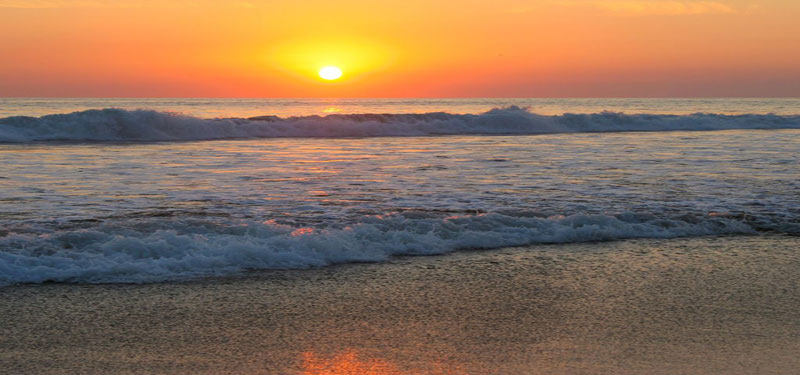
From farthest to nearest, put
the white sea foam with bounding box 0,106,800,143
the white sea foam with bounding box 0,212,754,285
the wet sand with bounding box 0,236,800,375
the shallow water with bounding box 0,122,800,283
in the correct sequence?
1. the white sea foam with bounding box 0,106,800,143
2. the shallow water with bounding box 0,122,800,283
3. the white sea foam with bounding box 0,212,754,285
4. the wet sand with bounding box 0,236,800,375

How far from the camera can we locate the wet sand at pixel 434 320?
12.0 ft

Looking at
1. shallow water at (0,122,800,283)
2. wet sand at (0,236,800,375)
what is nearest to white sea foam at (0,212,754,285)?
shallow water at (0,122,800,283)

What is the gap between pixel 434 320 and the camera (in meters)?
4.41

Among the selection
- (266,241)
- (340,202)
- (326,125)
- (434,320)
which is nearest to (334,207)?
(340,202)

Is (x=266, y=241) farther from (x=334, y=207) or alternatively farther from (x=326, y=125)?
(x=326, y=125)

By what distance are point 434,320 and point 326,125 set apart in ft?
88.3

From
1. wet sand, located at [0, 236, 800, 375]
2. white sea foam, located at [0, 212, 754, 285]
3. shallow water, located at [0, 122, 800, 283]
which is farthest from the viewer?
shallow water, located at [0, 122, 800, 283]

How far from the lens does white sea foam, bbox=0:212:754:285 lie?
5.63 m

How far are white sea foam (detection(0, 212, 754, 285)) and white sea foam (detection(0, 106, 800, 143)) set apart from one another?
1919 cm

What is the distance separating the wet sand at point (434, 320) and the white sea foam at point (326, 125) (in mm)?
21003

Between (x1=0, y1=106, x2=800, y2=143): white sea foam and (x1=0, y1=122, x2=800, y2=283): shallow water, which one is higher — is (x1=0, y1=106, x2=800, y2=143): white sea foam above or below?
above

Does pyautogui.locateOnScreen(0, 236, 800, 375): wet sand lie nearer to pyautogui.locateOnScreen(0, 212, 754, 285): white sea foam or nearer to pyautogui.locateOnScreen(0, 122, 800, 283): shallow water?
pyautogui.locateOnScreen(0, 212, 754, 285): white sea foam

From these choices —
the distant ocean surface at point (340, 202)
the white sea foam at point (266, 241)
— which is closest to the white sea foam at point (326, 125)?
the distant ocean surface at point (340, 202)

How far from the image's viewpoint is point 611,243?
6996 mm
